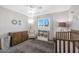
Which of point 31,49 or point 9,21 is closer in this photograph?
point 31,49

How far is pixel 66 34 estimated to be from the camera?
129 inches

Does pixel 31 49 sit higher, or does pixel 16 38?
pixel 16 38

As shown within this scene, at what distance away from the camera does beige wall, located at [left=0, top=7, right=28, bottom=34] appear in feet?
10.7

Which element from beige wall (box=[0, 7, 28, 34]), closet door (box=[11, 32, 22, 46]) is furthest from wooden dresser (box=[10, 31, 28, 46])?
beige wall (box=[0, 7, 28, 34])

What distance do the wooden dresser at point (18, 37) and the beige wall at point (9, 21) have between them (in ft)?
0.87

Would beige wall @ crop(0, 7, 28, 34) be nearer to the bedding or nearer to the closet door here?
the closet door

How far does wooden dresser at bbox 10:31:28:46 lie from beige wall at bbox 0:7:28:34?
27 cm

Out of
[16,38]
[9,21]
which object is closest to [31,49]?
[16,38]

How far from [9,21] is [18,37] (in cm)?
98

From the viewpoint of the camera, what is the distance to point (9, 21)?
3.60m

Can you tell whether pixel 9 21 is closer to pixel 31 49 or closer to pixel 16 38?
pixel 16 38
